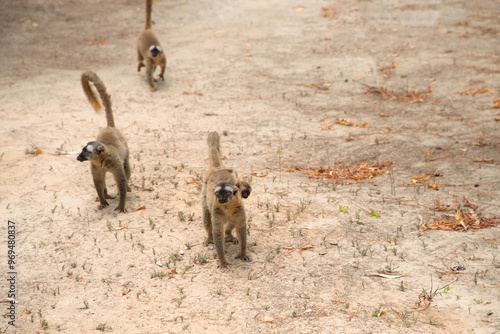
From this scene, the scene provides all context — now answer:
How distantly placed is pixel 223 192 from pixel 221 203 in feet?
0.96

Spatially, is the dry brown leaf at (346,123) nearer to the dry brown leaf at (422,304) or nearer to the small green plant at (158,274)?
the dry brown leaf at (422,304)

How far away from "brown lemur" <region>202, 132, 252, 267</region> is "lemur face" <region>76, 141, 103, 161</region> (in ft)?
5.22

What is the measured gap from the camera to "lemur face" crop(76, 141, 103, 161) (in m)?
6.38

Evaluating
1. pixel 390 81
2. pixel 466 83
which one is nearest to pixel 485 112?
pixel 466 83

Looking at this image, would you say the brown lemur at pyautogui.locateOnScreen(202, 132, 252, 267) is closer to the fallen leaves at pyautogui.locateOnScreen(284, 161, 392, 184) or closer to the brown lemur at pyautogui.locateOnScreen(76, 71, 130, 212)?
the brown lemur at pyautogui.locateOnScreen(76, 71, 130, 212)

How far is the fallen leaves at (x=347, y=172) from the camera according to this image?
25.5 ft

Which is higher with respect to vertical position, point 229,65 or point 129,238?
point 229,65

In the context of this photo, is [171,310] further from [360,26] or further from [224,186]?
[360,26]

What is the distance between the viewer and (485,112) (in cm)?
974

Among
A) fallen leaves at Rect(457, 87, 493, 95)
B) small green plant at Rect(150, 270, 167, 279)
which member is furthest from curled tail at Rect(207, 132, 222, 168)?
fallen leaves at Rect(457, 87, 493, 95)

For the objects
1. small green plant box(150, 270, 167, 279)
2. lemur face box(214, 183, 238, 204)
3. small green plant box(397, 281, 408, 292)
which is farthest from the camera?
small green plant box(150, 270, 167, 279)

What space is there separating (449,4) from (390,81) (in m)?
6.50

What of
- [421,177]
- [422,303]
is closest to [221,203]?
[422,303]

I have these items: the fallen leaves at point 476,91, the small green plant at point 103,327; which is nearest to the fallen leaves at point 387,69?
the fallen leaves at point 476,91
